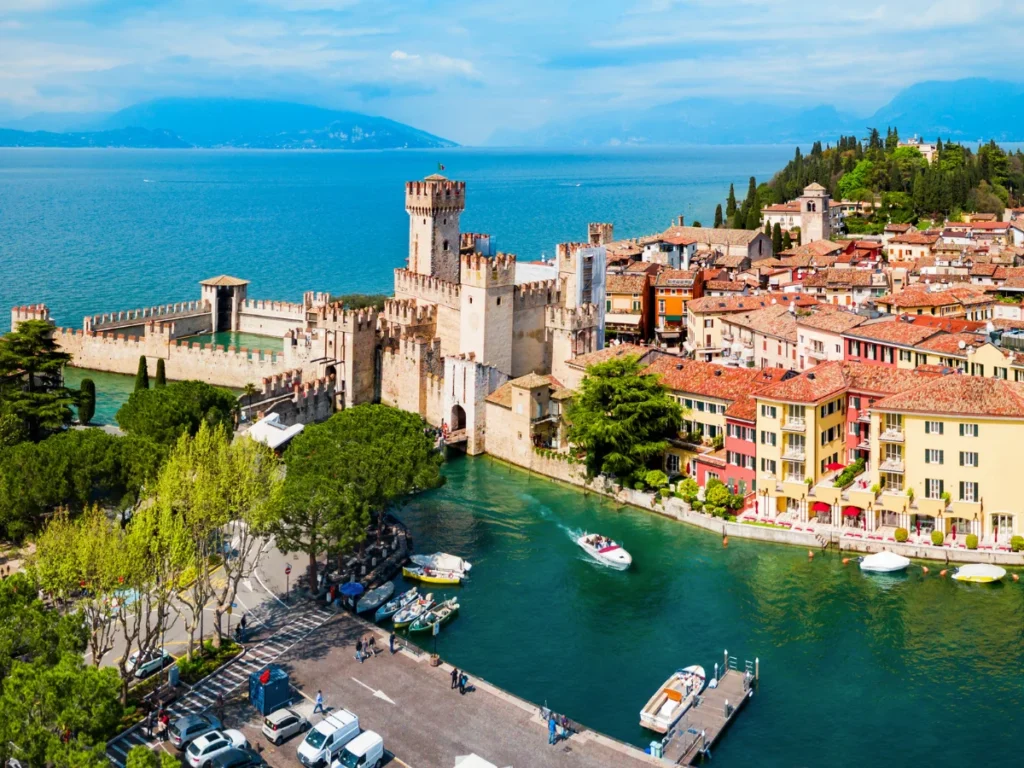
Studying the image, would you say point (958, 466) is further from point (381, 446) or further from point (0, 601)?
point (0, 601)

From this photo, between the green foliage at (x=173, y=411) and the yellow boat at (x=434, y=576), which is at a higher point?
the green foliage at (x=173, y=411)

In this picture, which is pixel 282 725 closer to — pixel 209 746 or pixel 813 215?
pixel 209 746

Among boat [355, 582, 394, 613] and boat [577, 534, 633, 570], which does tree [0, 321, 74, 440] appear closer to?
boat [355, 582, 394, 613]

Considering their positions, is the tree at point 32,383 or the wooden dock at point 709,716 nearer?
the wooden dock at point 709,716

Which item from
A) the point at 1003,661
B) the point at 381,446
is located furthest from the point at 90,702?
the point at 1003,661

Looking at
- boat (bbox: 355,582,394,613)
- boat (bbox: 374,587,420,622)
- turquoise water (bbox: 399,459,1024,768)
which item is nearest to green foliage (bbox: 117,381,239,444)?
turquoise water (bbox: 399,459,1024,768)

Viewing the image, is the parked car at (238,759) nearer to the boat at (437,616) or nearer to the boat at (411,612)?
the boat at (437,616)

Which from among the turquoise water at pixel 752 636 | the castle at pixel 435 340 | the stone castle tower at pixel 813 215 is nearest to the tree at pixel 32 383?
the castle at pixel 435 340

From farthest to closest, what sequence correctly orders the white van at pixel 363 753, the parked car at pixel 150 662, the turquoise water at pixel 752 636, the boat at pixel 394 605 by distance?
the boat at pixel 394 605
the turquoise water at pixel 752 636
the parked car at pixel 150 662
the white van at pixel 363 753
